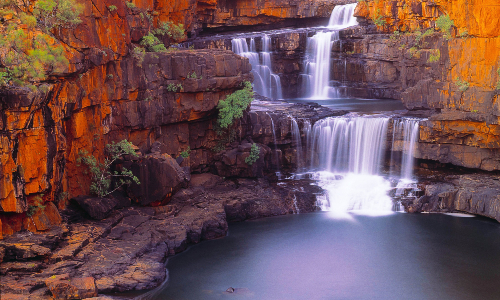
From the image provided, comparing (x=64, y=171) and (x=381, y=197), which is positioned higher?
(x=64, y=171)

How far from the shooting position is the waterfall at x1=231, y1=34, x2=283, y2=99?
32.5 metres

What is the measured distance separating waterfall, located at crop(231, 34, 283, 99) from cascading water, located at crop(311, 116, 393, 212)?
27.8 feet

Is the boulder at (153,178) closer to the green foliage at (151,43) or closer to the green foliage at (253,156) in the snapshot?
the green foliage at (253,156)

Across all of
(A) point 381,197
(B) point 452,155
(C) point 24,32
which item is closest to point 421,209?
(A) point 381,197

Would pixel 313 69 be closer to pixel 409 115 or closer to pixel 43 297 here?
pixel 409 115

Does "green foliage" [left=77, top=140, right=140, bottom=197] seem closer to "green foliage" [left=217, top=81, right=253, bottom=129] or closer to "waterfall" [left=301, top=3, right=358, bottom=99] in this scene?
"green foliage" [left=217, top=81, right=253, bottom=129]

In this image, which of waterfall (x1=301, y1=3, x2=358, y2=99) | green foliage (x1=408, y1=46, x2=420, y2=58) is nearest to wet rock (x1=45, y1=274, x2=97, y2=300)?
waterfall (x1=301, y1=3, x2=358, y2=99)

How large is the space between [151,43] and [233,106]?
431cm

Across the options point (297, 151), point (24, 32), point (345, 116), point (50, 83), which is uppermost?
point (24, 32)

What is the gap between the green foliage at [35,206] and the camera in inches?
603

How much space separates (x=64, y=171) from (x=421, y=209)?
13902mm

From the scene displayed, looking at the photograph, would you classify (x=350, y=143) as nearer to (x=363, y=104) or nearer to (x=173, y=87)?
(x=363, y=104)

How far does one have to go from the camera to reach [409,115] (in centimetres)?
2519

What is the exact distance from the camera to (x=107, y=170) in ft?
62.3
